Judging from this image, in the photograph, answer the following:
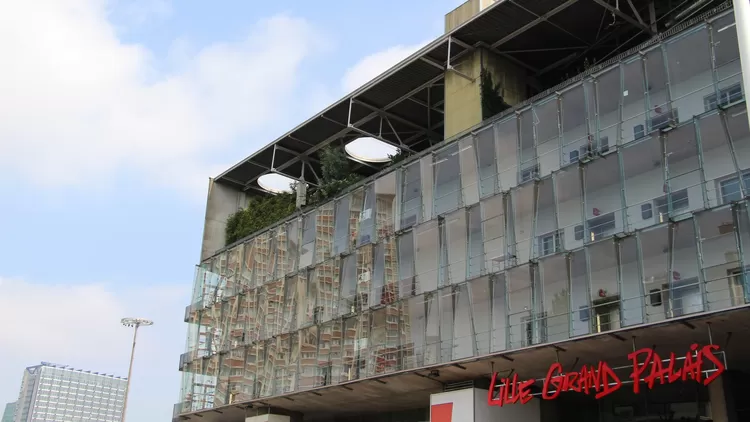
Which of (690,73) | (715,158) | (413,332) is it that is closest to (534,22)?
(690,73)

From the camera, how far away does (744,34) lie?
1333 centimetres

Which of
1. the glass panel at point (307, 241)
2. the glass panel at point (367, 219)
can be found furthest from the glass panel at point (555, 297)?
the glass panel at point (307, 241)

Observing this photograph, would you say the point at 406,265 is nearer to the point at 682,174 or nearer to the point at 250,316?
the point at 250,316

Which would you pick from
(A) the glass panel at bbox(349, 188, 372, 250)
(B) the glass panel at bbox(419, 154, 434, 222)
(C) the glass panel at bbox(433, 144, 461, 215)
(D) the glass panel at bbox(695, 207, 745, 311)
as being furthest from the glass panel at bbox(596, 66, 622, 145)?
(A) the glass panel at bbox(349, 188, 372, 250)

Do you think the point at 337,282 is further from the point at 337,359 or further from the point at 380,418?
the point at 380,418

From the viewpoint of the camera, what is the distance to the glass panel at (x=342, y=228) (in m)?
39.6

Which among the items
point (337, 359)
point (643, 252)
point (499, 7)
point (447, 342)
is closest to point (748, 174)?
point (643, 252)

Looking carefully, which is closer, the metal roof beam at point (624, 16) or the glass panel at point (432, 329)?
the glass panel at point (432, 329)

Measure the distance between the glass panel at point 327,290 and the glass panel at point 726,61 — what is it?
19.2m

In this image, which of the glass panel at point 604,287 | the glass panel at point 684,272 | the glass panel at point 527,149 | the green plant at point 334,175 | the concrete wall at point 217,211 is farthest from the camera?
the concrete wall at point 217,211

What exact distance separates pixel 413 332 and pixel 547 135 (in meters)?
9.83

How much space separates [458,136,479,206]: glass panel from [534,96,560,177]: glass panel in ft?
10.6

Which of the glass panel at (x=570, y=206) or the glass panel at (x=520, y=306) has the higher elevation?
the glass panel at (x=570, y=206)

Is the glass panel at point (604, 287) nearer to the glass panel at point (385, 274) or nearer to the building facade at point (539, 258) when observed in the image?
the building facade at point (539, 258)
